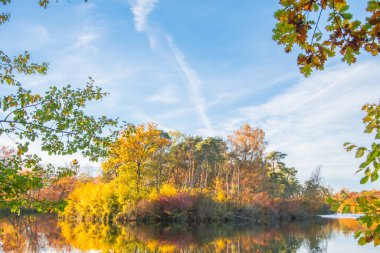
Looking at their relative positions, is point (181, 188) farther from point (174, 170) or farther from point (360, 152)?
point (360, 152)

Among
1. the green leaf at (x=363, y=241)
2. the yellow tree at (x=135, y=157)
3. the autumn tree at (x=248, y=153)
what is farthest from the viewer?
the autumn tree at (x=248, y=153)

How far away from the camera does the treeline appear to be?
30.2m

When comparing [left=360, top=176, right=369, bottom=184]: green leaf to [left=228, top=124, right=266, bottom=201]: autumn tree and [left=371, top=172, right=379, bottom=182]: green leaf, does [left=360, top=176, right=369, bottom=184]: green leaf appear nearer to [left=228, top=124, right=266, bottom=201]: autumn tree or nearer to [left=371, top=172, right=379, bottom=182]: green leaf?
[left=371, top=172, right=379, bottom=182]: green leaf

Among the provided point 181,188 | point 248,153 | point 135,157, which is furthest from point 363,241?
point 248,153

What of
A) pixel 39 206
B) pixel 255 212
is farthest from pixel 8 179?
pixel 255 212

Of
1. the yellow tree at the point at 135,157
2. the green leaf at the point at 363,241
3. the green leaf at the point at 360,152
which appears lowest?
the green leaf at the point at 363,241

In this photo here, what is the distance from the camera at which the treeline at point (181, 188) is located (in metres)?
30.2

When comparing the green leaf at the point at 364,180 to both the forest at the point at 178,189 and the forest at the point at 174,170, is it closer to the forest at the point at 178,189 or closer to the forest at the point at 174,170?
the forest at the point at 174,170

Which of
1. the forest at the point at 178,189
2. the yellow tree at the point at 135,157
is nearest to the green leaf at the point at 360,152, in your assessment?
the forest at the point at 178,189

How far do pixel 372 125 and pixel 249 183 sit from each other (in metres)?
42.5

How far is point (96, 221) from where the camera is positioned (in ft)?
110

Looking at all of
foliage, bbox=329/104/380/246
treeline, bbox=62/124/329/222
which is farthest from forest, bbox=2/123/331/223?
foliage, bbox=329/104/380/246

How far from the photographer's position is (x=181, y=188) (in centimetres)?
3994

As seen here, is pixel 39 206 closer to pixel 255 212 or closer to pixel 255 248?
pixel 255 248
